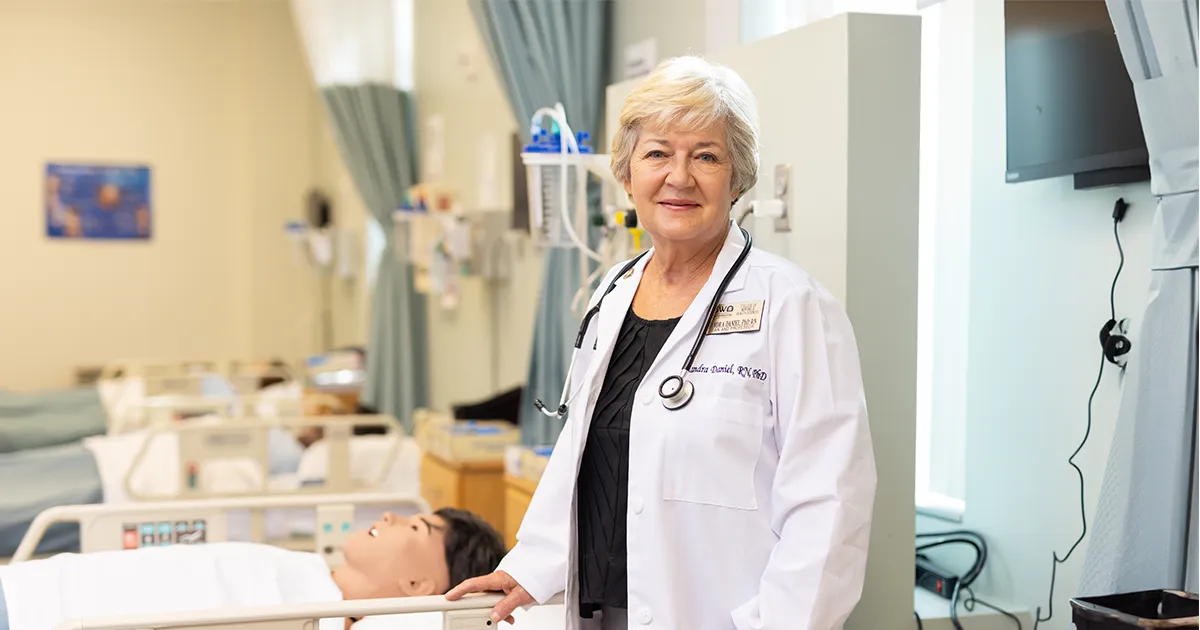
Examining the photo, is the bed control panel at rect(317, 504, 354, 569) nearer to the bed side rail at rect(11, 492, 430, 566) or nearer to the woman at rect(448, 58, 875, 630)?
the bed side rail at rect(11, 492, 430, 566)

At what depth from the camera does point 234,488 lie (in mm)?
4398

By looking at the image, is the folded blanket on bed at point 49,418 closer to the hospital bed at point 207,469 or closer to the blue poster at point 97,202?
the hospital bed at point 207,469

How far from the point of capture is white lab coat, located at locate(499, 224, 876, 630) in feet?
5.18

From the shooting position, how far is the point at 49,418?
612cm

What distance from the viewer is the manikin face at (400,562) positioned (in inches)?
102

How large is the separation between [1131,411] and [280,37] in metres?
7.82

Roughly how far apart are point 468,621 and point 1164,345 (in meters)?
1.22

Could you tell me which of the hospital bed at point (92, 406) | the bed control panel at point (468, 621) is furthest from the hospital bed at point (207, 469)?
the bed control panel at point (468, 621)

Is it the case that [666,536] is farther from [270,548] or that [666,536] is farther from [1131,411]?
[270,548]

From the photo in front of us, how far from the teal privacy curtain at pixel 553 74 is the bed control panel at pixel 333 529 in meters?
1.07

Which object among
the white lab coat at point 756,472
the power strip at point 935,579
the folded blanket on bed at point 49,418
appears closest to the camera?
the white lab coat at point 756,472

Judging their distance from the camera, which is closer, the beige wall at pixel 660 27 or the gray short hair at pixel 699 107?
the gray short hair at pixel 699 107

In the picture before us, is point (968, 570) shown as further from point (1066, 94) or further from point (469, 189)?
point (469, 189)

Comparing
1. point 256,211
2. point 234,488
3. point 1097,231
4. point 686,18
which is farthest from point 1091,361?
point 256,211
